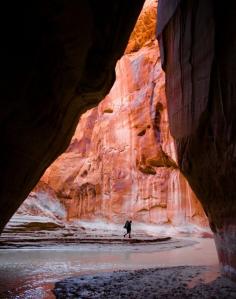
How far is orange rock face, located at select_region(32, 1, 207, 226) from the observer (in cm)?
3025

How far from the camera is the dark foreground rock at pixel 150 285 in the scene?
5523 millimetres

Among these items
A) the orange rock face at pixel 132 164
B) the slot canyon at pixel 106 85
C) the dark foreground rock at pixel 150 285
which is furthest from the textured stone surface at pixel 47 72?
the orange rock face at pixel 132 164

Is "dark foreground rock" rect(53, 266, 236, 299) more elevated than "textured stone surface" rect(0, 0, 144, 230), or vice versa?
"textured stone surface" rect(0, 0, 144, 230)

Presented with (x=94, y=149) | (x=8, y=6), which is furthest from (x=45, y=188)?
(x=8, y=6)

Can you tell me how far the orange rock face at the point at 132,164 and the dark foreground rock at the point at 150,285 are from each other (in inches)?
880

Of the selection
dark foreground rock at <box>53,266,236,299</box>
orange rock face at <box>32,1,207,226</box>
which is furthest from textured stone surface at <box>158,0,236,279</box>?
orange rock face at <box>32,1,207,226</box>

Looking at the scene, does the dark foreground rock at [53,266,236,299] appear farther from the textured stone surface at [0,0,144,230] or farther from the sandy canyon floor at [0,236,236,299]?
the textured stone surface at [0,0,144,230]

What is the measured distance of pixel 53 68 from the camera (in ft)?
16.2

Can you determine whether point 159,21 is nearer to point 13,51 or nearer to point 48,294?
point 13,51

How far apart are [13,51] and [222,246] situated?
518 centimetres

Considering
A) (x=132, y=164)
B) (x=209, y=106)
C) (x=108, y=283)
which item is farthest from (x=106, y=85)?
(x=132, y=164)

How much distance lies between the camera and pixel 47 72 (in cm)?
488

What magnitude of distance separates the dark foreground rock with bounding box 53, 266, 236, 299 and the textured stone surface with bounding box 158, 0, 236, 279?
2.11 feet

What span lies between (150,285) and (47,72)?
153 inches
